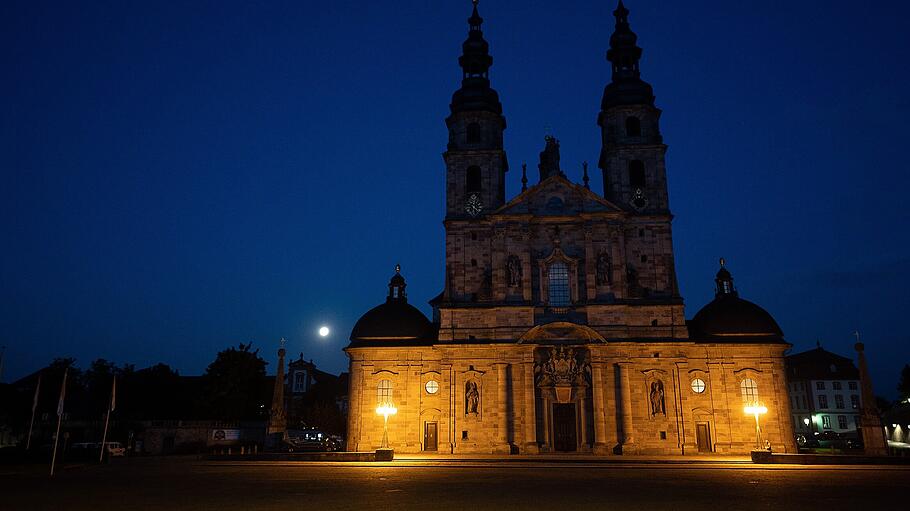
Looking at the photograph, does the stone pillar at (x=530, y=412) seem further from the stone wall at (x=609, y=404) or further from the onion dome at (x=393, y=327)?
the onion dome at (x=393, y=327)

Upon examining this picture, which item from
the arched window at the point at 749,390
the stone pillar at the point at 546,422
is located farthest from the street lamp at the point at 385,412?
the arched window at the point at 749,390

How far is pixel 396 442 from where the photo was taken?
135 ft

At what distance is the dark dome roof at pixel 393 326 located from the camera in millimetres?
44031

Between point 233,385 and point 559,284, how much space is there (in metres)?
33.4

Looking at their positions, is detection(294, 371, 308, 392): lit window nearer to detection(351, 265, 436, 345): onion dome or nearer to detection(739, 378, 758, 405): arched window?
detection(351, 265, 436, 345): onion dome

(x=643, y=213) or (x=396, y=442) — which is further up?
(x=643, y=213)

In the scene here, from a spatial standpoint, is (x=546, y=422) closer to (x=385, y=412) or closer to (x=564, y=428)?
(x=564, y=428)

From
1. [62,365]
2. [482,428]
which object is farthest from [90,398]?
[482,428]

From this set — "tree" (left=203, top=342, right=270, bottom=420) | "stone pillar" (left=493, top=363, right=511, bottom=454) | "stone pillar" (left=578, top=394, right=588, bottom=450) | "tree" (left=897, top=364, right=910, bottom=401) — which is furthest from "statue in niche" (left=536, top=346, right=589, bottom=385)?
"tree" (left=897, top=364, right=910, bottom=401)

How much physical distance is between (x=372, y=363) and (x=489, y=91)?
69.8 feet

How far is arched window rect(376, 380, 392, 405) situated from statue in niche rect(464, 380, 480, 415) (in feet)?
17.1

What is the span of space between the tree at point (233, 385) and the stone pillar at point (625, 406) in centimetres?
3589

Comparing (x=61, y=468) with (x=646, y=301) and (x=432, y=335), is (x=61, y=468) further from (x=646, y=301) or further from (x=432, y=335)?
(x=646, y=301)

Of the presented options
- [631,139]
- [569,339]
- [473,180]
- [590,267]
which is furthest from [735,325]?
[473,180]
